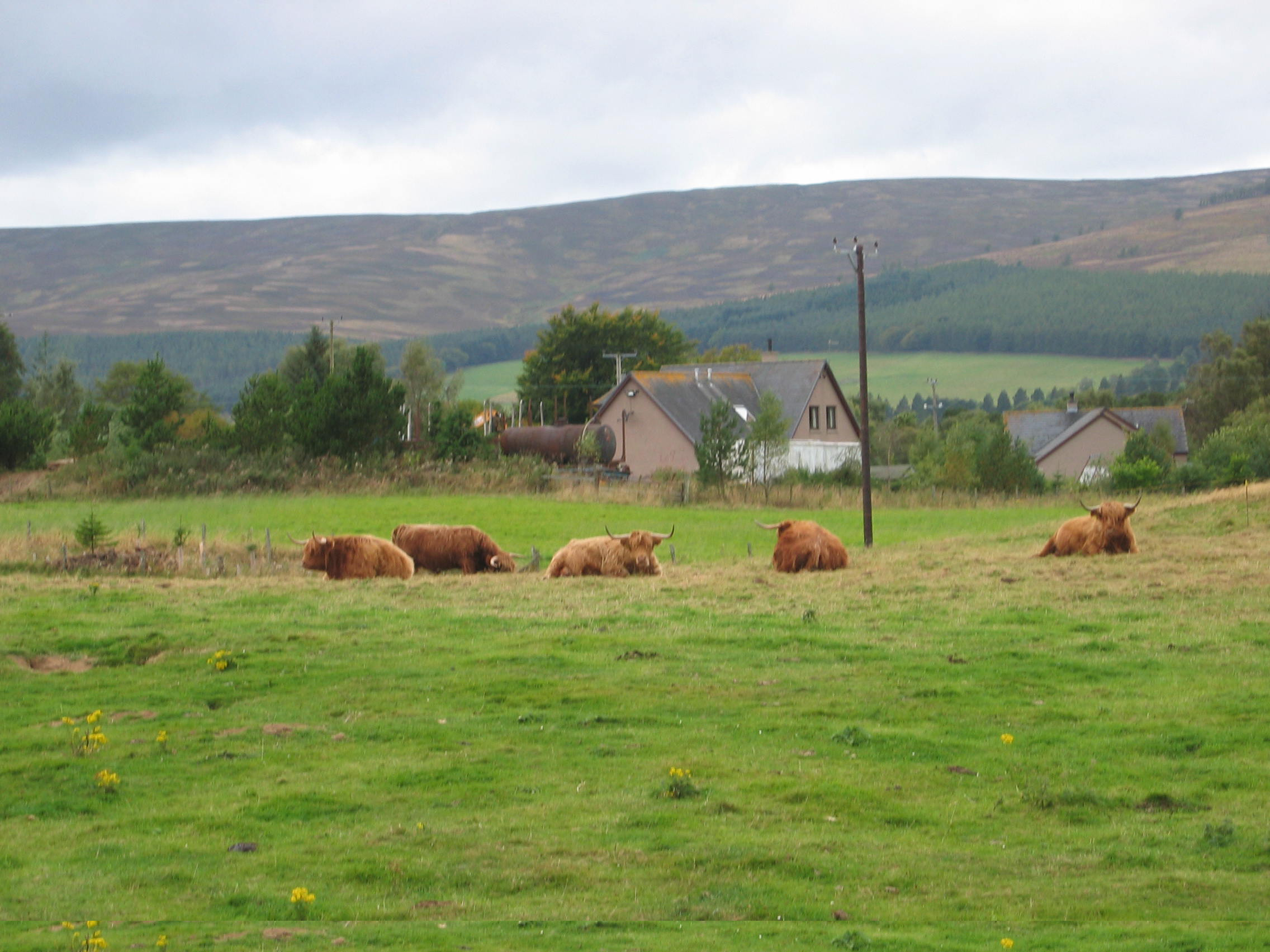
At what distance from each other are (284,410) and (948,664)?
4311cm

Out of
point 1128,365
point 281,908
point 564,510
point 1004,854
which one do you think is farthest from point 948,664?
point 1128,365

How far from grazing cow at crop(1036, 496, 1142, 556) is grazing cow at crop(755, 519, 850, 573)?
3.79 m

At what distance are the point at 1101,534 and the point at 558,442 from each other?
45.3m

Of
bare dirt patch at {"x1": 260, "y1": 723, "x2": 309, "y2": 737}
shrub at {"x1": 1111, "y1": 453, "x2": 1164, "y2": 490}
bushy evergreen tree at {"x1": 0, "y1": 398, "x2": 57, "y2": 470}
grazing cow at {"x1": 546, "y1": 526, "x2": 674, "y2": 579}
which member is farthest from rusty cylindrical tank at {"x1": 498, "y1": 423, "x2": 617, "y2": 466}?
bare dirt patch at {"x1": 260, "y1": 723, "x2": 309, "y2": 737}

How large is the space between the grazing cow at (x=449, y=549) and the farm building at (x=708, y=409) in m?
40.8

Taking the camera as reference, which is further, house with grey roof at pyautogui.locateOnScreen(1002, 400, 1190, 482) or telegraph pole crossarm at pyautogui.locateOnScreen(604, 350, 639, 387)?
house with grey roof at pyautogui.locateOnScreen(1002, 400, 1190, 482)

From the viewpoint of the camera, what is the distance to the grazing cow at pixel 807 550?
2314 cm

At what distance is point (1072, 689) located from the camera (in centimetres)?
1267

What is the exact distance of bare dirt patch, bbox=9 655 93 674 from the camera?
46.4 feet

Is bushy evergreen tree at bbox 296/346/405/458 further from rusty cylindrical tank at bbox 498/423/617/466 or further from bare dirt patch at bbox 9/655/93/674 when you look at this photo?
bare dirt patch at bbox 9/655/93/674

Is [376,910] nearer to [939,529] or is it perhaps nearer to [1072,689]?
[1072,689]

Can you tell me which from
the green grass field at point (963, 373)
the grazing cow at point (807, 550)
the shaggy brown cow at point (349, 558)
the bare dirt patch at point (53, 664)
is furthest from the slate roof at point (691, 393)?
the green grass field at point (963, 373)

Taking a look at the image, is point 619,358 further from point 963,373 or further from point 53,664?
point 963,373

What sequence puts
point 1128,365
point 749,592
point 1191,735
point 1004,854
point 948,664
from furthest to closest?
point 1128,365
point 749,592
point 948,664
point 1191,735
point 1004,854
